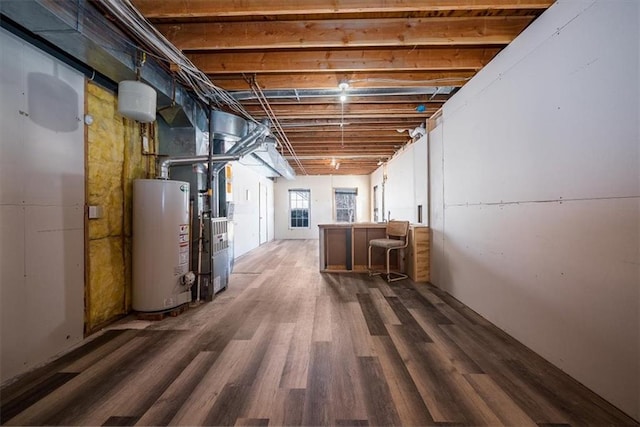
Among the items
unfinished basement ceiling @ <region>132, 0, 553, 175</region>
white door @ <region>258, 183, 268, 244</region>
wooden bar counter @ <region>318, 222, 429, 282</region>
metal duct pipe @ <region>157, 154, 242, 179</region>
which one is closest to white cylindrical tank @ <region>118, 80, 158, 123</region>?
unfinished basement ceiling @ <region>132, 0, 553, 175</region>

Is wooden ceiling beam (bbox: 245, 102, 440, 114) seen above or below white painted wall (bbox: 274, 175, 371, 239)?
above

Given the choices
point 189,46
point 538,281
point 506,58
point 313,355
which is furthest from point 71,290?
point 506,58

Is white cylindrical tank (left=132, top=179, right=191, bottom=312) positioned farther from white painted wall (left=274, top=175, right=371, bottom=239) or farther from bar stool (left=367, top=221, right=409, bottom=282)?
white painted wall (left=274, top=175, right=371, bottom=239)

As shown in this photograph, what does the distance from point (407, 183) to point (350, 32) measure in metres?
3.33

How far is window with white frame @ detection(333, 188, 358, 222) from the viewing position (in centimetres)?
972

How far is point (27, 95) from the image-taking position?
166cm

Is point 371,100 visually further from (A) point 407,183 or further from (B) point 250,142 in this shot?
(A) point 407,183

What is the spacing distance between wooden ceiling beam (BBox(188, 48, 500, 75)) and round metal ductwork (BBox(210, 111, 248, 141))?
2.59 feet

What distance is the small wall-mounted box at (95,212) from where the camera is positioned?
212 centimetres

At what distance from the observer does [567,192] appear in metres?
1.58

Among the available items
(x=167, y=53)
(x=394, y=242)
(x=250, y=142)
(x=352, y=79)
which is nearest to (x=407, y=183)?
(x=394, y=242)

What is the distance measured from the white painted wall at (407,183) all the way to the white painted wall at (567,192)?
136cm

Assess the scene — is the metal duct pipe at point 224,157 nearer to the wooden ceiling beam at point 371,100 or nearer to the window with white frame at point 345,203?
the wooden ceiling beam at point 371,100

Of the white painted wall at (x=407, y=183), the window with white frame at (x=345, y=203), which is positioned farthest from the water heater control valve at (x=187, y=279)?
the window with white frame at (x=345, y=203)
